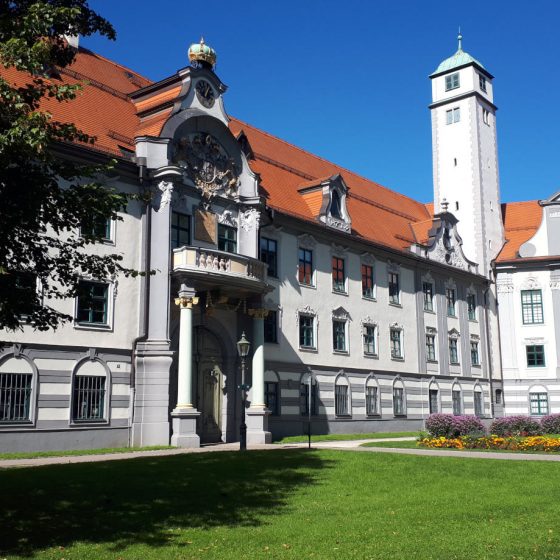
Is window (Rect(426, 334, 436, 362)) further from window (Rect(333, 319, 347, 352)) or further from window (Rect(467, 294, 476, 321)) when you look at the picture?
window (Rect(333, 319, 347, 352))

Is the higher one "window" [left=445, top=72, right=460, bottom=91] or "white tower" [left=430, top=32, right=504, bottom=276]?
"window" [left=445, top=72, right=460, bottom=91]

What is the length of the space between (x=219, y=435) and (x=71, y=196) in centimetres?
2017

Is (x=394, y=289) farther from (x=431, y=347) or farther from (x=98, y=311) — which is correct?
(x=98, y=311)

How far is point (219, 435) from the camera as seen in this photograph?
99.6 feet

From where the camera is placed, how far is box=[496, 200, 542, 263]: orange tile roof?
5347 centimetres

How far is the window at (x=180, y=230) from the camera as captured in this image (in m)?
28.8

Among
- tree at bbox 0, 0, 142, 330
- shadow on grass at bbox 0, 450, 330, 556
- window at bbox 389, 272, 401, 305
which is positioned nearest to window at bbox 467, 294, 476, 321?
window at bbox 389, 272, 401, 305

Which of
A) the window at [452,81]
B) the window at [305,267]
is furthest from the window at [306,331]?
the window at [452,81]

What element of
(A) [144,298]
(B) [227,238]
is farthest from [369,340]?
(A) [144,298]

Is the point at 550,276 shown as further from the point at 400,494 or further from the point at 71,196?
the point at 71,196

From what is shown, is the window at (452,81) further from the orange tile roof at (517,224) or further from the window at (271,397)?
the window at (271,397)

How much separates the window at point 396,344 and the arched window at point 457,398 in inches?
249

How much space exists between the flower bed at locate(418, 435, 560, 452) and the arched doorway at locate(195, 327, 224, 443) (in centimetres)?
892

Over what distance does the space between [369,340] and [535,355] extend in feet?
55.1
